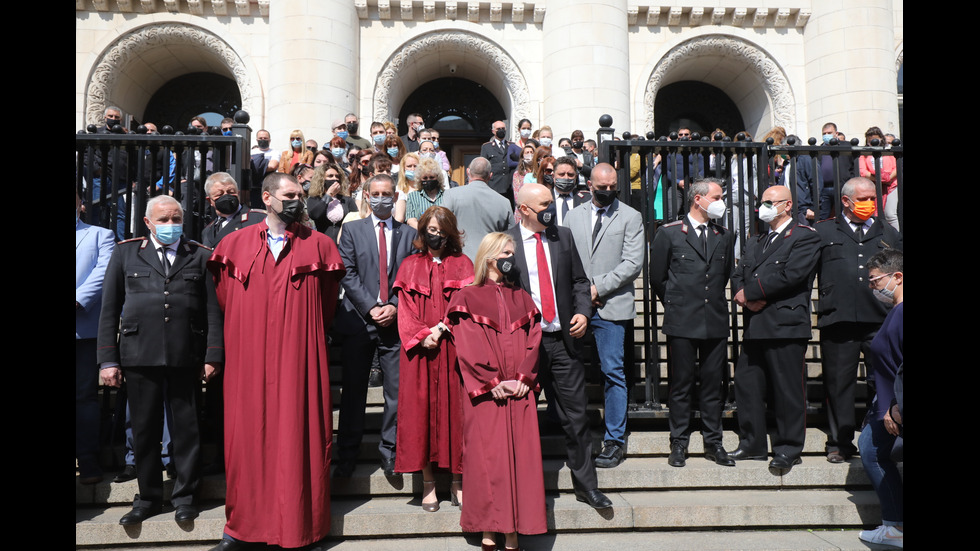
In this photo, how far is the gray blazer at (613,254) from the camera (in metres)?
5.16

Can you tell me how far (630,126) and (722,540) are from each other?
34.1ft

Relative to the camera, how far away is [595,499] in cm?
437

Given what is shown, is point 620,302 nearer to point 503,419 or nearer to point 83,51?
point 503,419

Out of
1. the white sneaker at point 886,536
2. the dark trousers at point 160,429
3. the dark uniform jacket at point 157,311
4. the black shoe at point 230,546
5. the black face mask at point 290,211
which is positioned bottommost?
the white sneaker at point 886,536

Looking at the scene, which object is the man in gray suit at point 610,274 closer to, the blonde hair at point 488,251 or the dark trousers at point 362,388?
the blonde hair at point 488,251

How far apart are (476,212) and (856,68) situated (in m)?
11.3

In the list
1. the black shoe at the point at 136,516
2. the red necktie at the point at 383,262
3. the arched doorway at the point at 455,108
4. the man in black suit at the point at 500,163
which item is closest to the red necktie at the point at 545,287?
the red necktie at the point at 383,262

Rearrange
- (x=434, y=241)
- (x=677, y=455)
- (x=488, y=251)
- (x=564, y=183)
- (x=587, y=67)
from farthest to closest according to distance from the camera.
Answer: (x=587, y=67) → (x=564, y=183) → (x=677, y=455) → (x=434, y=241) → (x=488, y=251)

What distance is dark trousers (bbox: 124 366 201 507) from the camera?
4.29 meters

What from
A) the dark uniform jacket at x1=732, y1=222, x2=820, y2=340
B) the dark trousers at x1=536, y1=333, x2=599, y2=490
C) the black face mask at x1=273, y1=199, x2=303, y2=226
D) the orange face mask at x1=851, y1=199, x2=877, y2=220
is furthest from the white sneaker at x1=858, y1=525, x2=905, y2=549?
the black face mask at x1=273, y1=199, x2=303, y2=226

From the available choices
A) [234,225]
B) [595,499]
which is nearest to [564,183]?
[595,499]

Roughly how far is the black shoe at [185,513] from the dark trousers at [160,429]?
4 cm

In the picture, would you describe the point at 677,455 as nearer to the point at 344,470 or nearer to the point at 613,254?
the point at 613,254

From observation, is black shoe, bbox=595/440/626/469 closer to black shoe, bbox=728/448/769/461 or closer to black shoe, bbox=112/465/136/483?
black shoe, bbox=728/448/769/461
